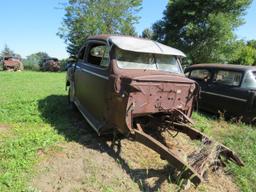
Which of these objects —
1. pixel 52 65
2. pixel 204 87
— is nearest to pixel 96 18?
pixel 52 65

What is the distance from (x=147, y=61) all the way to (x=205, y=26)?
1846cm

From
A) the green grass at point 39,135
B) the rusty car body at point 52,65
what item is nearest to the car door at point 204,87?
the green grass at point 39,135

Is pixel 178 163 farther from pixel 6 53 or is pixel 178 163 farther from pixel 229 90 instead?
pixel 6 53

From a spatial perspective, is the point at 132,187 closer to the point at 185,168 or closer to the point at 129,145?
the point at 185,168

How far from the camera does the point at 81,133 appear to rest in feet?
19.9

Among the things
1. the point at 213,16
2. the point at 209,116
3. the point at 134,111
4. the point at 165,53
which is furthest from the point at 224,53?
the point at 134,111

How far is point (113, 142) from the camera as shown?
17.6ft

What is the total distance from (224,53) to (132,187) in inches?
819

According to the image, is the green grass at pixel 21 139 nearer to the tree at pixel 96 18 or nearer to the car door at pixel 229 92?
the car door at pixel 229 92

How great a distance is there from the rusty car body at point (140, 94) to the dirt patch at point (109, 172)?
1.27 ft

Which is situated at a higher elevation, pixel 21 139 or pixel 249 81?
pixel 249 81

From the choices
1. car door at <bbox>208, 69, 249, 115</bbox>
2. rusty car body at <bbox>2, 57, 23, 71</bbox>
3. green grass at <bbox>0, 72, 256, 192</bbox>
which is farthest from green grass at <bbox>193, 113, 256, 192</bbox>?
rusty car body at <bbox>2, 57, 23, 71</bbox>

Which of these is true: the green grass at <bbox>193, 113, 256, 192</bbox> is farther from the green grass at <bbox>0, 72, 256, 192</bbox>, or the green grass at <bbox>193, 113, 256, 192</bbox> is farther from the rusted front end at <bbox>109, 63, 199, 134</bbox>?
the rusted front end at <bbox>109, 63, 199, 134</bbox>

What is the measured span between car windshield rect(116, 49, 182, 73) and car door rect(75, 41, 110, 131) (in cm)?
30
